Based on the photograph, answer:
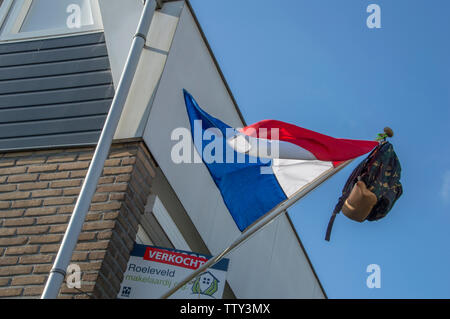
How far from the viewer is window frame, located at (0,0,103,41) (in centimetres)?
925

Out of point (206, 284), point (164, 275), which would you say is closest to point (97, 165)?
point (164, 275)

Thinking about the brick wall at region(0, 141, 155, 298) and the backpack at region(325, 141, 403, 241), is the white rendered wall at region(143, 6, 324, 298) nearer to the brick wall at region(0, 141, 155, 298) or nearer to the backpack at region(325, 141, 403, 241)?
the brick wall at region(0, 141, 155, 298)

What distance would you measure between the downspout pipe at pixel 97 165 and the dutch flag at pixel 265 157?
81 centimetres

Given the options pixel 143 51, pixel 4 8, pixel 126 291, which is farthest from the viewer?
pixel 4 8

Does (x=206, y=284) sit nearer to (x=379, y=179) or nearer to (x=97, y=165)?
(x=97, y=165)

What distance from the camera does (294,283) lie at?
1148 centimetres

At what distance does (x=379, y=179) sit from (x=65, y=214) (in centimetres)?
312

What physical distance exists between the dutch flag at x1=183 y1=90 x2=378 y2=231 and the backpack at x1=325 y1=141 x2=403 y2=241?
0.14m

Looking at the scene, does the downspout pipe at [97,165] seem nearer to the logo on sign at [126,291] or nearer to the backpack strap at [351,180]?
the logo on sign at [126,291]

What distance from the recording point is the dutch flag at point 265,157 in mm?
7270

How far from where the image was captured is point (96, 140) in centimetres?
801

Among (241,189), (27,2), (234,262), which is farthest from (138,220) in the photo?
(27,2)

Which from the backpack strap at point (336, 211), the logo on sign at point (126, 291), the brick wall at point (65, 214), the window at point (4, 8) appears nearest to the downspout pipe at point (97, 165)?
the brick wall at point (65, 214)
